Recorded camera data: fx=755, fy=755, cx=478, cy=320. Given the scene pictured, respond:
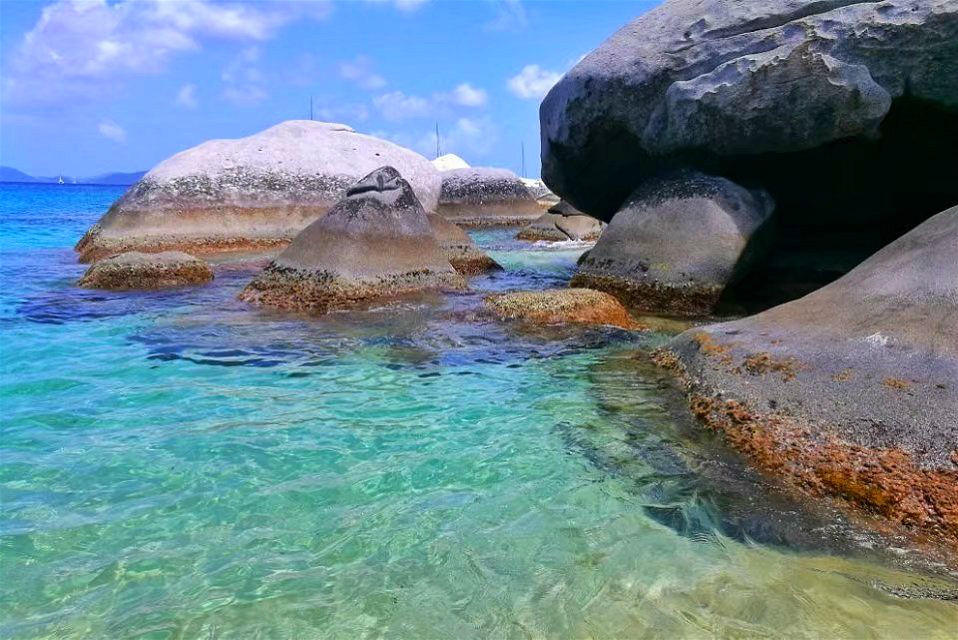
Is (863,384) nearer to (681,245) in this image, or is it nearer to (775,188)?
(681,245)

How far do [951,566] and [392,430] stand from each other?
2.97 m

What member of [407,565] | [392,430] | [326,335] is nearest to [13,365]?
[326,335]

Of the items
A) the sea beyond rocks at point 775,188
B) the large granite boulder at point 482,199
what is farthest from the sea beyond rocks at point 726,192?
the large granite boulder at point 482,199

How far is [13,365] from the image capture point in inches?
244

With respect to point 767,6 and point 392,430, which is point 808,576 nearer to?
point 392,430

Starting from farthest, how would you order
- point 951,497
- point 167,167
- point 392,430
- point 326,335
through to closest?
1. point 167,167
2. point 326,335
3. point 392,430
4. point 951,497

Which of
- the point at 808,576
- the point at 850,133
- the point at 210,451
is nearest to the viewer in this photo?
the point at 808,576

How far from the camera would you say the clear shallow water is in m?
2.80

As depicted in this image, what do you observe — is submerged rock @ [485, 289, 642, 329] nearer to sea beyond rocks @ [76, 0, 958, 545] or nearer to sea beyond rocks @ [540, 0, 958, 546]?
sea beyond rocks @ [76, 0, 958, 545]

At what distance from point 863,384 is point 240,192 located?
16.1 m

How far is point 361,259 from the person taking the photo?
9367 millimetres

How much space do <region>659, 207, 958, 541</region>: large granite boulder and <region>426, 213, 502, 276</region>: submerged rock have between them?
7667mm

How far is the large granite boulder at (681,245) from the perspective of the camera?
848 cm

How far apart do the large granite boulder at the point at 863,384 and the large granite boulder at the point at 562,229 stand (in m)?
16.4
